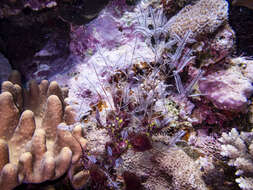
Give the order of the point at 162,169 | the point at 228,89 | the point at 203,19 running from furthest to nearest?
the point at 203,19
the point at 228,89
the point at 162,169

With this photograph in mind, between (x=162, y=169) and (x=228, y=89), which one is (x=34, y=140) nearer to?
(x=162, y=169)

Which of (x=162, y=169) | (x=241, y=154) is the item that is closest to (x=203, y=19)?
(x=241, y=154)

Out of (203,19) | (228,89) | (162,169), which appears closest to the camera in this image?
(162,169)

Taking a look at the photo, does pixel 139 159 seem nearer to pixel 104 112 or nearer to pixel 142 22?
pixel 104 112

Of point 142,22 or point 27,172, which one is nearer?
point 27,172

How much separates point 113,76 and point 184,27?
1.49 m

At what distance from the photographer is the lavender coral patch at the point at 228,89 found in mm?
2781

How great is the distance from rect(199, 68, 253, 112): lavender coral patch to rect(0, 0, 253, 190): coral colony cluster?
0.05 feet

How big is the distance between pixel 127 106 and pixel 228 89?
159 centimetres

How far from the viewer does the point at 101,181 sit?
249cm

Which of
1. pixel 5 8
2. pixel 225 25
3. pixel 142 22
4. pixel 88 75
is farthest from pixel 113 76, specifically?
pixel 5 8

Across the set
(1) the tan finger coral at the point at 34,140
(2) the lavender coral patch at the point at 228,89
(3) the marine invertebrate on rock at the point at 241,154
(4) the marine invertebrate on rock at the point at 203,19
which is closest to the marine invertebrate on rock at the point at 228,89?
(2) the lavender coral patch at the point at 228,89

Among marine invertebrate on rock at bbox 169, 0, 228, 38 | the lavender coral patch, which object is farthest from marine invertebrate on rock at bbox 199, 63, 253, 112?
marine invertebrate on rock at bbox 169, 0, 228, 38

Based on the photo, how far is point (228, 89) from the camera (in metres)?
2.89
